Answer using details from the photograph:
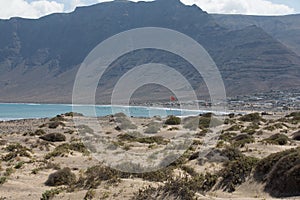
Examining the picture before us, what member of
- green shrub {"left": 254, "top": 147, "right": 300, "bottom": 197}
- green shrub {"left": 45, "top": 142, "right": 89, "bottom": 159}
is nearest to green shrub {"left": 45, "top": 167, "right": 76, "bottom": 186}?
green shrub {"left": 45, "top": 142, "right": 89, "bottom": 159}

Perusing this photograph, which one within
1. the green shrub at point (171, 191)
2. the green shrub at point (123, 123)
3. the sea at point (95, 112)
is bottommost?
the sea at point (95, 112)

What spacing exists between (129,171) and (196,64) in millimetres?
163610

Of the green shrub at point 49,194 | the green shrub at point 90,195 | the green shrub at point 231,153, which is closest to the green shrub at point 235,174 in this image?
the green shrub at point 231,153

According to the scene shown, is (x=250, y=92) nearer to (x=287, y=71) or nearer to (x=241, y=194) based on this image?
(x=287, y=71)

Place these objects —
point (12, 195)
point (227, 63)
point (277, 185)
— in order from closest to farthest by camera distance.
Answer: point (277, 185) → point (12, 195) → point (227, 63)

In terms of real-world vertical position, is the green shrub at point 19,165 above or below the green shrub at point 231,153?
below

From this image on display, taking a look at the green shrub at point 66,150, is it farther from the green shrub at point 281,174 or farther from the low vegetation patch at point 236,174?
the green shrub at point 281,174

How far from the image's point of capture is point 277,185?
45.0ft

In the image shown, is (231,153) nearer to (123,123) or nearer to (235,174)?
(235,174)

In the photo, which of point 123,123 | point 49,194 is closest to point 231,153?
point 49,194

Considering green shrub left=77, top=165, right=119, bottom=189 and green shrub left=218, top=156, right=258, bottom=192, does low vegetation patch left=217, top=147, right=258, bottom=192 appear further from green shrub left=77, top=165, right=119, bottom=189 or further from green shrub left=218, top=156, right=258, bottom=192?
green shrub left=77, top=165, right=119, bottom=189

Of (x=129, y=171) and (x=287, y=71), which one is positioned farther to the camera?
(x=287, y=71)

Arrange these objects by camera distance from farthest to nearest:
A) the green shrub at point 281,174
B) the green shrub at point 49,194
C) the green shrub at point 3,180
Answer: the green shrub at point 3,180 < the green shrub at point 49,194 < the green shrub at point 281,174

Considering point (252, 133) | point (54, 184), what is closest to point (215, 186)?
point (54, 184)
